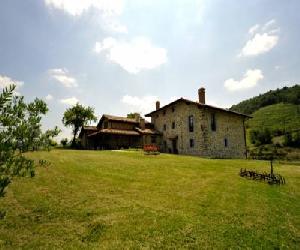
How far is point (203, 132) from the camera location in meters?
37.5

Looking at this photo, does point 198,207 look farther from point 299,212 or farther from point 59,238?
point 59,238

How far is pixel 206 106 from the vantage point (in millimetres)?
37250

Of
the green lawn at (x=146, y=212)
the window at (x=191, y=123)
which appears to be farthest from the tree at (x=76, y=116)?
the green lawn at (x=146, y=212)

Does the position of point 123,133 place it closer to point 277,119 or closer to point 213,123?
point 213,123

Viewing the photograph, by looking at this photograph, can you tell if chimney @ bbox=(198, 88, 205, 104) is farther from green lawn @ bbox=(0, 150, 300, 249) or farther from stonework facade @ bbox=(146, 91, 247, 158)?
green lawn @ bbox=(0, 150, 300, 249)

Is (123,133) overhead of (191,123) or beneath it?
beneath

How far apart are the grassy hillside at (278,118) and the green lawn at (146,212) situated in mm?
100515

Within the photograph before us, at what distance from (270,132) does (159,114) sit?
234 ft

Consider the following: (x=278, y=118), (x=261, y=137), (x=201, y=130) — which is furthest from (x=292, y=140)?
(x=201, y=130)

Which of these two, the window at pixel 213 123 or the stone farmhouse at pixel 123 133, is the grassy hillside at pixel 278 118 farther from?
the stone farmhouse at pixel 123 133

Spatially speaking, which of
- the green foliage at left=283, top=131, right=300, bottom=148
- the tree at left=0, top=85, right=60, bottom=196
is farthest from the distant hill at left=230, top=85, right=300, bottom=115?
the tree at left=0, top=85, right=60, bottom=196

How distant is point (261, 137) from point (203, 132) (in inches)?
2870

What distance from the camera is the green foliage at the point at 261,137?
325 feet

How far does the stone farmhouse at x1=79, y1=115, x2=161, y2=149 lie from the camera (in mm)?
42906
